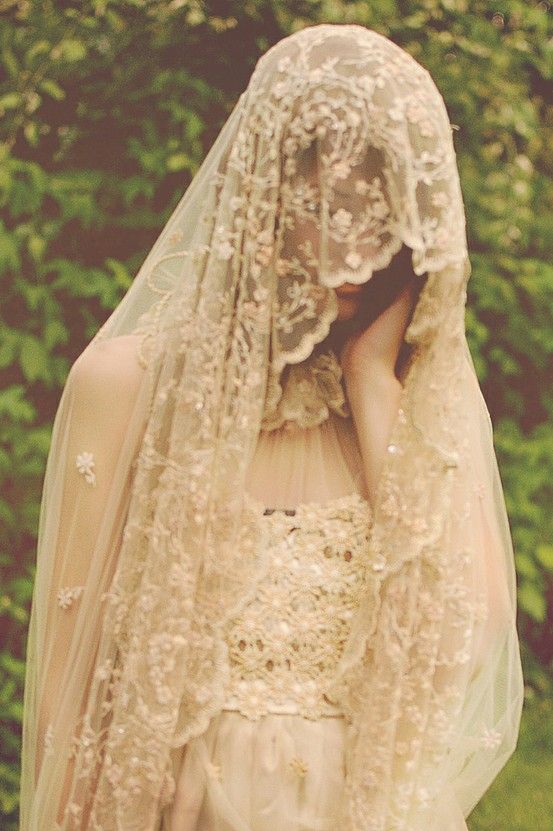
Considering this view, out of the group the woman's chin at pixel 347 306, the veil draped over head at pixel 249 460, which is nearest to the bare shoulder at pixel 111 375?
the veil draped over head at pixel 249 460

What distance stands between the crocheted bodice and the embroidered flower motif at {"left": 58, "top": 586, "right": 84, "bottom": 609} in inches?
9.6

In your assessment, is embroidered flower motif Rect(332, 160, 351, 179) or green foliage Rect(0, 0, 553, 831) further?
green foliage Rect(0, 0, 553, 831)

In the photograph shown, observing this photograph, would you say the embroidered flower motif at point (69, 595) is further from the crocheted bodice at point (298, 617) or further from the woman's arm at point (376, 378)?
the woman's arm at point (376, 378)

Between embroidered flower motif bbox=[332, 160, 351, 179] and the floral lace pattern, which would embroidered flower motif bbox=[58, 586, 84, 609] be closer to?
the floral lace pattern

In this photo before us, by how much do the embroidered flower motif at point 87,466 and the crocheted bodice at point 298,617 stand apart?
0.25 meters

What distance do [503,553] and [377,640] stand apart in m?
0.33

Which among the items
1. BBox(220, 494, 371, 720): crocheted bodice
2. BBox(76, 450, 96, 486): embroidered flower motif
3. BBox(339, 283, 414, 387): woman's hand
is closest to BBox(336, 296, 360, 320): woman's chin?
BBox(339, 283, 414, 387): woman's hand

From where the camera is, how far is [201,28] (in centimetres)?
389

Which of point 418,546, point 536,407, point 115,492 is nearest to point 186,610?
point 115,492

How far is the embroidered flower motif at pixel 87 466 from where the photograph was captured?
212 centimetres

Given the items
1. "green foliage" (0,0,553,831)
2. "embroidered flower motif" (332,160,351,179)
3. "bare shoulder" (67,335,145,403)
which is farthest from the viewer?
"green foliage" (0,0,553,831)

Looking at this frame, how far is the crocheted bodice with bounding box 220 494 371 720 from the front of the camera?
208 centimetres

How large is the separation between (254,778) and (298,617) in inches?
9.5


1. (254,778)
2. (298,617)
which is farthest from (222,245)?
(254,778)
